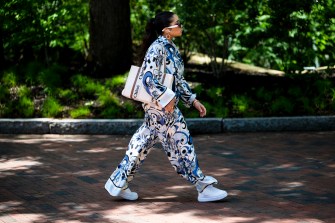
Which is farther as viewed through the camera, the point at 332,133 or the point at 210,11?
the point at 210,11

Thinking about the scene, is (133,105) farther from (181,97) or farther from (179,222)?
(179,222)

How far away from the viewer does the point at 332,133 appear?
384 inches

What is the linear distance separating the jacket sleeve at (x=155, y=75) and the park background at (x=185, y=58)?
4.66 meters

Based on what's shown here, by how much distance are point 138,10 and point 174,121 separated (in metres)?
8.23

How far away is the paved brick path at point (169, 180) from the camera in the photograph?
5.76m

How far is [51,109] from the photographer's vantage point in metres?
10.7

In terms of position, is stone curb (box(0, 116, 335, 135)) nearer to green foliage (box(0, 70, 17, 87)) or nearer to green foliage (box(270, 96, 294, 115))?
green foliage (box(270, 96, 294, 115))

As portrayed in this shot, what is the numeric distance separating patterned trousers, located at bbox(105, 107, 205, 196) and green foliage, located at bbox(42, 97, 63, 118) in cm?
477

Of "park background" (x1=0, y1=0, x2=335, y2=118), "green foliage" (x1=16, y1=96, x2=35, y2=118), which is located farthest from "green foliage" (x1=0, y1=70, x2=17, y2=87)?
"green foliage" (x1=16, y1=96, x2=35, y2=118)

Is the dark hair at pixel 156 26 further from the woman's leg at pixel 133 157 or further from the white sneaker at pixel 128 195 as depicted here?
the white sneaker at pixel 128 195

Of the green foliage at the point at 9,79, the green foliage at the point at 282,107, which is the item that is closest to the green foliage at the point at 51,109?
the green foliage at the point at 9,79

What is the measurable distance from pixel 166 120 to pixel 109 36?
22.0 ft

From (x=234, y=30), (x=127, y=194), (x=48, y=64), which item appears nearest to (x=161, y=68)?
(x=127, y=194)

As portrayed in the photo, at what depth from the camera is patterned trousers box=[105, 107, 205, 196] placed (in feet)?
19.6
